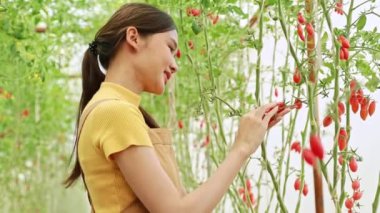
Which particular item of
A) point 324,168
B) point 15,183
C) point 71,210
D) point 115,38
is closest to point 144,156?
Result: point 115,38

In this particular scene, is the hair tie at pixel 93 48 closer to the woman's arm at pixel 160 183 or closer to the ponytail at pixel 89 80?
the ponytail at pixel 89 80

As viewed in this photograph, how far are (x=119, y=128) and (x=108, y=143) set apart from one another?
3cm

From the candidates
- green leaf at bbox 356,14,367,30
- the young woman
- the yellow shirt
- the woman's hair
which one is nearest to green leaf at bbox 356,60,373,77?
green leaf at bbox 356,14,367,30

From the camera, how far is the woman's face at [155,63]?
1.45 m

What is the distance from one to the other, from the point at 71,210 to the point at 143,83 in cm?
583

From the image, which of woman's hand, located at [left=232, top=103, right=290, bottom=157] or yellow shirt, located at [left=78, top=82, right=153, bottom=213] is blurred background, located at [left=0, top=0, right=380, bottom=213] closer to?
woman's hand, located at [left=232, top=103, right=290, bottom=157]

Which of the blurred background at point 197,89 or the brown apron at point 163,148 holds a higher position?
the brown apron at point 163,148

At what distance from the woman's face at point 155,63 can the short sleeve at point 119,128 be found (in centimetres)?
11

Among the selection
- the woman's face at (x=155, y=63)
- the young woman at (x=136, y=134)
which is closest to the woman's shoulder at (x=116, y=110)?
the young woman at (x=136, y=134)

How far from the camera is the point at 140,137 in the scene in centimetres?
134

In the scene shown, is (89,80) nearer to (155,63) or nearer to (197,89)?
(155,63)

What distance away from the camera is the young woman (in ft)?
4.33

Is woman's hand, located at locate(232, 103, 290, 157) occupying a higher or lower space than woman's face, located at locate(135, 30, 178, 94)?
lower

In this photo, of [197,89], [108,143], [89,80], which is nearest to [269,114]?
[108,143]
